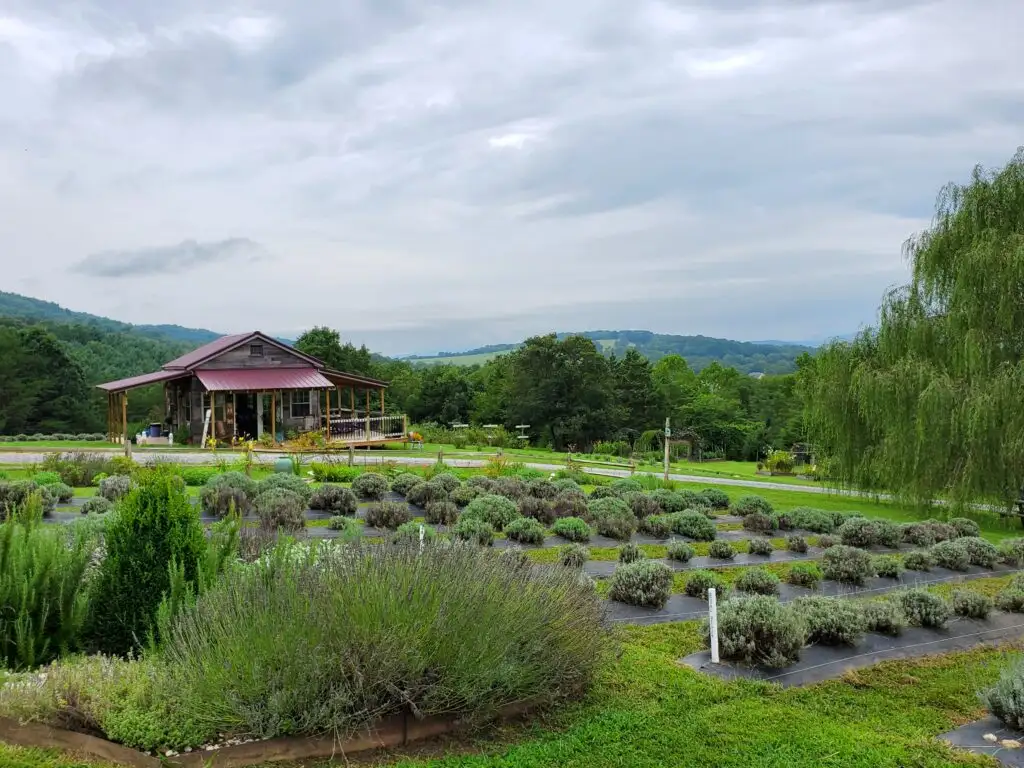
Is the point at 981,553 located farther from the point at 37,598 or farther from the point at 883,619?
the point at 37,598

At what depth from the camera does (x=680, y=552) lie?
9.89m

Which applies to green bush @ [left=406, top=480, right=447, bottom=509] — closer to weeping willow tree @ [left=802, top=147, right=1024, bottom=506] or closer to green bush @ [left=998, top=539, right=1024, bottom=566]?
green bush @ [left=998, top=539, right=1024, bottom=566]

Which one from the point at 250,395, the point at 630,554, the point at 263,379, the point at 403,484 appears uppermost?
the point at 263,379

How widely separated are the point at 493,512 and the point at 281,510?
3022mm

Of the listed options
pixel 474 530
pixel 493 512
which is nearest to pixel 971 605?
pixel 474 530

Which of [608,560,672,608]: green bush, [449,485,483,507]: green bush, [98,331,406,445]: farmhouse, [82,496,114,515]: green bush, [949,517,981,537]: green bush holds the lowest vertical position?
[949,517,981,537]: green bush

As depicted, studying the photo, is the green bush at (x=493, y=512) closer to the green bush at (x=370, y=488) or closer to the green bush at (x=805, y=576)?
the green bush at (x=370, y=488)

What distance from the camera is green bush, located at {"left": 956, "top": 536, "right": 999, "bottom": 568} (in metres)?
10.8

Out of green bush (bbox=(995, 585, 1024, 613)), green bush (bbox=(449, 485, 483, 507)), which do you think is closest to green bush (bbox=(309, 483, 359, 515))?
green bush (bbox=(449, 485, 483, 507))

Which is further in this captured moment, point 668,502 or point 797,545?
point 668,502

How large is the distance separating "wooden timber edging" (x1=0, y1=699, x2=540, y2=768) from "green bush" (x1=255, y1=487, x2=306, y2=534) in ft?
19.6

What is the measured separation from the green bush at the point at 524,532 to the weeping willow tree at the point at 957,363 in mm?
8741

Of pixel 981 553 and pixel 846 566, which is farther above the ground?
pixel 846 566

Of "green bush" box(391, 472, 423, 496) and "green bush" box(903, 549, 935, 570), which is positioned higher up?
"green bush" box(391, 472, 423, 496)
